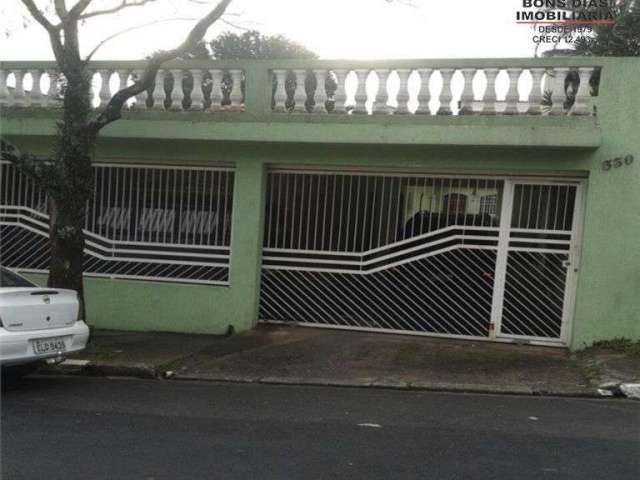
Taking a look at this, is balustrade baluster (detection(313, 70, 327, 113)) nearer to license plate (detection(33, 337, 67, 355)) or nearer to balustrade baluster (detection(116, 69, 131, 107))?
balustrade baluster (detection(116, 69, 131, 107))

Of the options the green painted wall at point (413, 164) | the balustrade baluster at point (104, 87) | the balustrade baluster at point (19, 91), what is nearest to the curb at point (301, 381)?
the green painted wall at point (413, 164)

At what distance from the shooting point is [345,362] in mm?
6727

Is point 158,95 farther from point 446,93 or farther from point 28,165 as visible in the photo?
point 446,93

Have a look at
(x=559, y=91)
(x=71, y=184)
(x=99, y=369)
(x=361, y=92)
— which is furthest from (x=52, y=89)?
(x=559, y=91)

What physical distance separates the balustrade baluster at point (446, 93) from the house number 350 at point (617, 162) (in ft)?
6.36

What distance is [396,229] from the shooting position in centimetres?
803

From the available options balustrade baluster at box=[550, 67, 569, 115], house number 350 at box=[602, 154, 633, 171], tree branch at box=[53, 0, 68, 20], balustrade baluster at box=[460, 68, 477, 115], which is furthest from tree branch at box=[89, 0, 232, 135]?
house number 350 at box=[602, 154, 633, 171]

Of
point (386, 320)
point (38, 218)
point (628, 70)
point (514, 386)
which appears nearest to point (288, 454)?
point (514, 386)

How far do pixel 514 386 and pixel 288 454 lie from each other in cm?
286

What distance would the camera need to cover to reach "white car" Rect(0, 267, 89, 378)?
5.18 meters

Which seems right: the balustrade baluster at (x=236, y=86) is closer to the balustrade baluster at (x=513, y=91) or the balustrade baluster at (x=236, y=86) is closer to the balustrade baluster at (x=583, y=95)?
the balustrade baluster at (x=513, y=91)

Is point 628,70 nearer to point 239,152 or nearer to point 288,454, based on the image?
point 239,152

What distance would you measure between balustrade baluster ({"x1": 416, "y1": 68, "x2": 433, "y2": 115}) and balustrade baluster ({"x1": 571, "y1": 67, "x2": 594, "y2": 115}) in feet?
5.64
